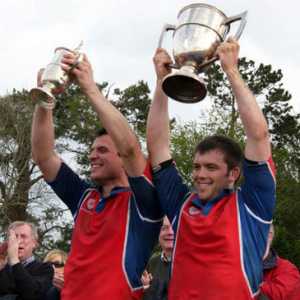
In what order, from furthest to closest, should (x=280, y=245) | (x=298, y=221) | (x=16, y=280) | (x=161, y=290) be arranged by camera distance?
(x=298, y=221) < (x=280, y=245) < (x=16, y=280) < (x=161, y=290)

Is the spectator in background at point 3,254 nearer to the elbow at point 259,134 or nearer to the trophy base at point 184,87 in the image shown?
the trophy base at point 184,87

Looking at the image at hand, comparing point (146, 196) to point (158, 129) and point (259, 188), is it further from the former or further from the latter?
point (259, 188)

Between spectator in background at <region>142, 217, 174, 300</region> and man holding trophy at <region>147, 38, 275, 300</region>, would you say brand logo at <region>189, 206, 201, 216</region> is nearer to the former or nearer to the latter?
man holding trophy at <region>147, 38, 275, 300</region>

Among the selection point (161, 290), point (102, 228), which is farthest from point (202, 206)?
point (161, 290)

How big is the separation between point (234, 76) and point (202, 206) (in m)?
0.78

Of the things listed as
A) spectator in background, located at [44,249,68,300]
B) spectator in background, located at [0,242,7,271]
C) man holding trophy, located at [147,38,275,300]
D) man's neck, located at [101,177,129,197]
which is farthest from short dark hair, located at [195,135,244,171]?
spectator in background, located at [0,242,7,271]

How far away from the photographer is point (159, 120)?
175 inches

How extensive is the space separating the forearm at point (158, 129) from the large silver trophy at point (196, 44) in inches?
11.9

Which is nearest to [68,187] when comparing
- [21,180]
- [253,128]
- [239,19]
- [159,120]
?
[159,120]

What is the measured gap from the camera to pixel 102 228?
4301 millimetres

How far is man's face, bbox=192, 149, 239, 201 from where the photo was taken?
4070 millimetres

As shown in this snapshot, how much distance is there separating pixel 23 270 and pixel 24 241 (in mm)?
506

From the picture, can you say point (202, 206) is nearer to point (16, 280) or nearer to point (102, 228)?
→ point (102, 228)

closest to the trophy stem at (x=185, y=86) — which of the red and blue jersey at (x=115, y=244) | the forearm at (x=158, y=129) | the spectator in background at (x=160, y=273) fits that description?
the forearm at (x=158, y=129)
